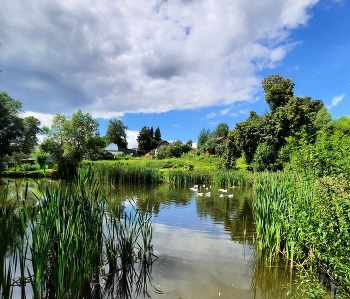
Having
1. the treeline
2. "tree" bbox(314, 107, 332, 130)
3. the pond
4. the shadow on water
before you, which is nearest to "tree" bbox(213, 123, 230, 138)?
"tree" bbox(314, 107, 332, 130)

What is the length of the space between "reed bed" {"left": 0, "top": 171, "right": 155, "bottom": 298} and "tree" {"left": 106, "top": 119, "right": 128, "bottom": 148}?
2918 inches

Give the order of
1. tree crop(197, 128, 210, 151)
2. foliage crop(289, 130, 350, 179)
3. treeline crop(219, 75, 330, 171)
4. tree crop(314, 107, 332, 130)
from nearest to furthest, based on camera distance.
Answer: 1. foliage crop(289, 130, 350, 179)
2. treeline crop(219, 75, 330, 171)
3. tree crop(314, 107, 332, 130)
4. tree crop(197, 128, 210, 151)

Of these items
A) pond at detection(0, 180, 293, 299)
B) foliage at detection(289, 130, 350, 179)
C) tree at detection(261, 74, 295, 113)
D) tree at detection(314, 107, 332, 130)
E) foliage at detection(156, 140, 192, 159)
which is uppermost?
tree at detection(261, 74, 295, 113)

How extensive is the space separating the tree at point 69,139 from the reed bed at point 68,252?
1021 inches

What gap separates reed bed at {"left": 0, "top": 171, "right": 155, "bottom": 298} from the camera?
10.3 ft

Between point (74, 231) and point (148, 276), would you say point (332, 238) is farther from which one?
point (74, 231)

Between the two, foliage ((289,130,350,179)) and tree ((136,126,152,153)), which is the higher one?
tree ((136,126,152,153))

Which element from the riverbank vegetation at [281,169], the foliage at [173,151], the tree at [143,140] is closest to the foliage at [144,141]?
the tree at [143,140]

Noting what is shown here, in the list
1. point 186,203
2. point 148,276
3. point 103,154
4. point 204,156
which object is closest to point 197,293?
point 148,276

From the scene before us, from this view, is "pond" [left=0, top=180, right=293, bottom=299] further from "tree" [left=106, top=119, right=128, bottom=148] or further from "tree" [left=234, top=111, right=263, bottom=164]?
"tree" [left=106, top=119, right=128, bottom=148]

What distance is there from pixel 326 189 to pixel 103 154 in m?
42.9

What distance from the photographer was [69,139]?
3306 centimetres

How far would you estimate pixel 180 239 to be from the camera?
292 inches

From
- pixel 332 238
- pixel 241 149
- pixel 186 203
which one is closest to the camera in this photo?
pixel 332 238
